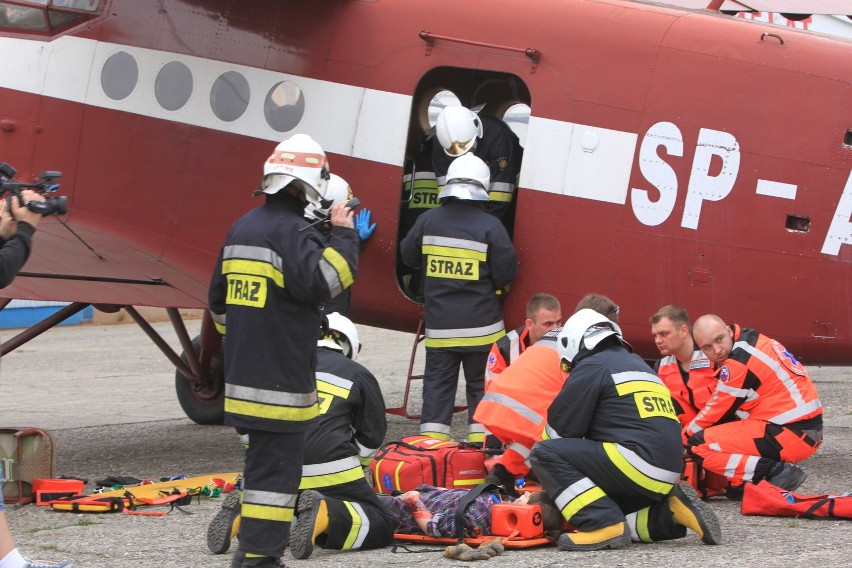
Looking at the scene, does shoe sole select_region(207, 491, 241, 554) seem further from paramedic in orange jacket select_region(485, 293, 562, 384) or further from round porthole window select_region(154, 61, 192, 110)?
round porthole window select_region(154, 61, 192, 110)

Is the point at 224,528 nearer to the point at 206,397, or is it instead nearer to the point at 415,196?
the point at 415,196

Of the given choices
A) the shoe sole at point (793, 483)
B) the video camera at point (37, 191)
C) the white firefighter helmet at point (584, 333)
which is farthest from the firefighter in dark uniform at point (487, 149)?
the video camera at point (37, 191)

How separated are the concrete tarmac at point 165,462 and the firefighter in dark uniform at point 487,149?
2694 millimetres

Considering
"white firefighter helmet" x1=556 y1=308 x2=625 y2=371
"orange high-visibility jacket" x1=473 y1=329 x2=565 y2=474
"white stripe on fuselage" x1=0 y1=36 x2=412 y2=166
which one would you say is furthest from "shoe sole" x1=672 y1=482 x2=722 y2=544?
Answer: "white stripe on fuselage" x1=0 y1=36 x2=412 y2=166

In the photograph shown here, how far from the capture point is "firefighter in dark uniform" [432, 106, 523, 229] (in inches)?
365

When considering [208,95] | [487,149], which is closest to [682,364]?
[487,149]

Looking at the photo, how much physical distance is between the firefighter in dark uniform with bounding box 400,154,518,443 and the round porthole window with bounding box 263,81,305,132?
1.39m

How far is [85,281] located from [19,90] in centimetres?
226

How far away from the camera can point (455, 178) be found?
9.13m

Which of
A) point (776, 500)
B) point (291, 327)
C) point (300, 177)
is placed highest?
point (300, 177)

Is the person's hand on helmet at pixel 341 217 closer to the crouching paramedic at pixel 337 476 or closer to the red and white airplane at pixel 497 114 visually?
the crouching paramedic at pixel 337 476

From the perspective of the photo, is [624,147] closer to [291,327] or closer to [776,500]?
[776,500]

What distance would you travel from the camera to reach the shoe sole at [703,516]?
6.54m

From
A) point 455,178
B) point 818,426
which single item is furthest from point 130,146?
point 818,426
